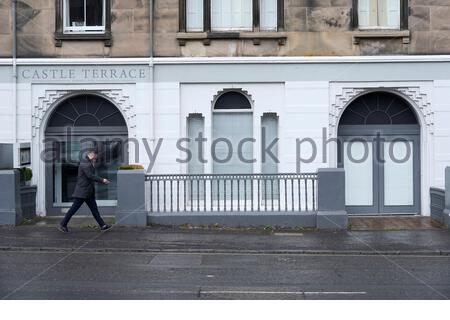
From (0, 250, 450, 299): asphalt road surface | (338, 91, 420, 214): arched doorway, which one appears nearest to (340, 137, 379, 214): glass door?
(338, 91, 420, 214): arched doorway

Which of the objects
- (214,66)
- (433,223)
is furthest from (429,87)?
(214,66)

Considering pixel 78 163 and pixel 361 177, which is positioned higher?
pixel 78 163

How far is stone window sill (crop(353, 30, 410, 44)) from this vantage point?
18375 millimetres

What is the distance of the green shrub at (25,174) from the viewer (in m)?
17.8

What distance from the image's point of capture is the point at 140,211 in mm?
16953

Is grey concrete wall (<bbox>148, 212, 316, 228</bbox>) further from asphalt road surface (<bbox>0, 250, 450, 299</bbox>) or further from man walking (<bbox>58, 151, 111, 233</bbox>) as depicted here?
asphalt road surface (<bbox>0, 250, 450, 299</bbox>)

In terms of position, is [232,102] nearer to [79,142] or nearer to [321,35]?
[321,35]

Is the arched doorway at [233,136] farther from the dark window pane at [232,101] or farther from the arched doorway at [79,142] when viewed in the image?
the arched doorway at [79,142]

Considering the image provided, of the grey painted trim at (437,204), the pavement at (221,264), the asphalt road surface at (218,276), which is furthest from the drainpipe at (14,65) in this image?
the grey painted trim at (437,204)

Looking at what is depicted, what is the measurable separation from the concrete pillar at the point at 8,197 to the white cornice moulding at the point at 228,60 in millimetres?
3208

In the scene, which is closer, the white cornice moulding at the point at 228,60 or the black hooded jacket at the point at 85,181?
the black hooded jacket at the point at 85,181

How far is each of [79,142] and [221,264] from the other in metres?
7.92

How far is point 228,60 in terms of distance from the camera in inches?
730

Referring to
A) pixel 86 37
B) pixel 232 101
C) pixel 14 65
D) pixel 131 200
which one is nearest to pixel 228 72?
pixel 232 101
